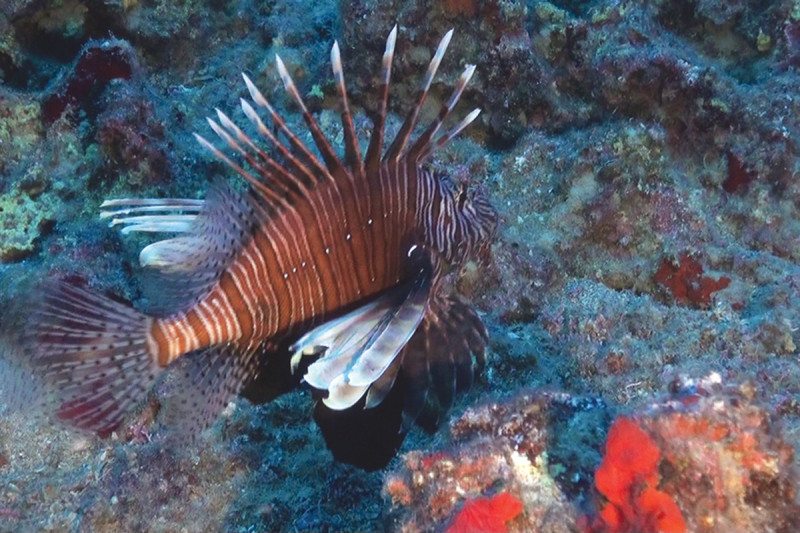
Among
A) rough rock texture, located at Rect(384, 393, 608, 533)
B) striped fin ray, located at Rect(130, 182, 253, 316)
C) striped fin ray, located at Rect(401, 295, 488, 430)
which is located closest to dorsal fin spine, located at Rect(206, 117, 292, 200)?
striped fin ray, located at Rect(130, 182, 253, 316)

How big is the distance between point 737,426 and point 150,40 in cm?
649

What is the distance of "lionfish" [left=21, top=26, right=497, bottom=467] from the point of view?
306cm

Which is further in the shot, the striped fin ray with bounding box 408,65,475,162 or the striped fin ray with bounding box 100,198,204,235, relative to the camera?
the striped fin ray with bounding box 100,198,204,235

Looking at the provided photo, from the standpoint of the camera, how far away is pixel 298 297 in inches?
135

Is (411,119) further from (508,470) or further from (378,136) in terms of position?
(508,470)

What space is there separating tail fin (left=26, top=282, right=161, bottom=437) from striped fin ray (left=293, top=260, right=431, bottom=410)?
836 millimetres

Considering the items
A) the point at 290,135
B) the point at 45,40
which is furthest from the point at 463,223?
the point at 45,40

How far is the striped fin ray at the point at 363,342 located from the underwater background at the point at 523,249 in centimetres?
41

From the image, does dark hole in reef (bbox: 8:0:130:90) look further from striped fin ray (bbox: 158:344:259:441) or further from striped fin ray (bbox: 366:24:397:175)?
striped fin ray (bbox: 158:344:259:441)

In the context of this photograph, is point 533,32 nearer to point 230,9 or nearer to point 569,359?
point 569,359

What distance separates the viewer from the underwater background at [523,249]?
6.81ft

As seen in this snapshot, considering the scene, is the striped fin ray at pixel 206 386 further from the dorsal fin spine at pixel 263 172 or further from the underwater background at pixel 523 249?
the dorsal fin spine at pixel 263 172

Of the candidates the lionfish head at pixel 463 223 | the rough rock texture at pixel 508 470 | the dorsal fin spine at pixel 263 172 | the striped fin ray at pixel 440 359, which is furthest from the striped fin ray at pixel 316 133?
the rough rock texture at pixel 508 470

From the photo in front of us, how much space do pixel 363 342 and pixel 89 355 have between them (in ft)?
4.54
